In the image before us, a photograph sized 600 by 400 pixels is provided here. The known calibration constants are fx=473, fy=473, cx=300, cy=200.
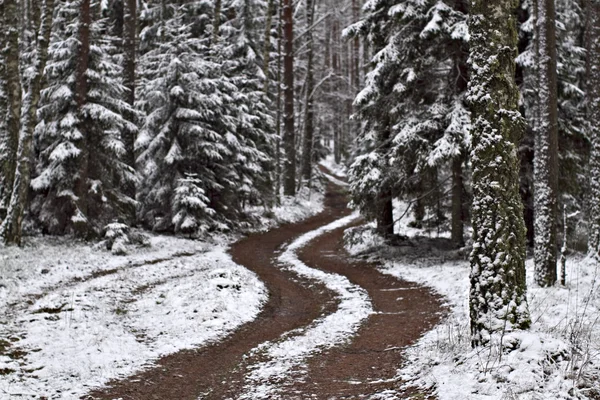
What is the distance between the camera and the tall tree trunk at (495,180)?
20.7ft

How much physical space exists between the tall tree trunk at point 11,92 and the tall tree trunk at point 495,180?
A: 548 inches

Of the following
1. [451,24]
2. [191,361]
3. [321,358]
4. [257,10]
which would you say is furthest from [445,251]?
[257,10]

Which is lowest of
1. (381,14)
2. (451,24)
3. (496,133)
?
(496,133)

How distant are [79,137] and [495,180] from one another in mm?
14599

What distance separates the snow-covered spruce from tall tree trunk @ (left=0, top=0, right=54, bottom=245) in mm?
9357

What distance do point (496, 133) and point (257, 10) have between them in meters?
25.3

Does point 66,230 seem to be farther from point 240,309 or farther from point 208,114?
point 240,309

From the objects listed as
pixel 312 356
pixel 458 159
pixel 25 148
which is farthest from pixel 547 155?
pixel 25 148

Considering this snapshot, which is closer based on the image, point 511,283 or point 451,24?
point 511,283

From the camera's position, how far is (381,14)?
17750 millimetres

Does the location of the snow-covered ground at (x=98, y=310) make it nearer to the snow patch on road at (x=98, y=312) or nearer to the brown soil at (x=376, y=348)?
the snow patch on road at (x=98, y=312)

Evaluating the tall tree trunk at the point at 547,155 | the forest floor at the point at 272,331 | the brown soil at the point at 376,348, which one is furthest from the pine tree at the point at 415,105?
the brown soil at the point at 376,348

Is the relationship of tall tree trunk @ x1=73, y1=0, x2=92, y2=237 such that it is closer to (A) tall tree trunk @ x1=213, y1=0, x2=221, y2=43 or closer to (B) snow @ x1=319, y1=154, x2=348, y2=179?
(A) tall tree trunk @ x1=213, y1=0, x2=221, y2=43

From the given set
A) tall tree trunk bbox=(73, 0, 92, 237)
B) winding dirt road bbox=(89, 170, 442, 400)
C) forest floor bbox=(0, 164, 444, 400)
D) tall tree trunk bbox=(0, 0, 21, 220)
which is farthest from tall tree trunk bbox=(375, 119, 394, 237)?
tall tree trunk bbox=(0, 0, 21, 220)
